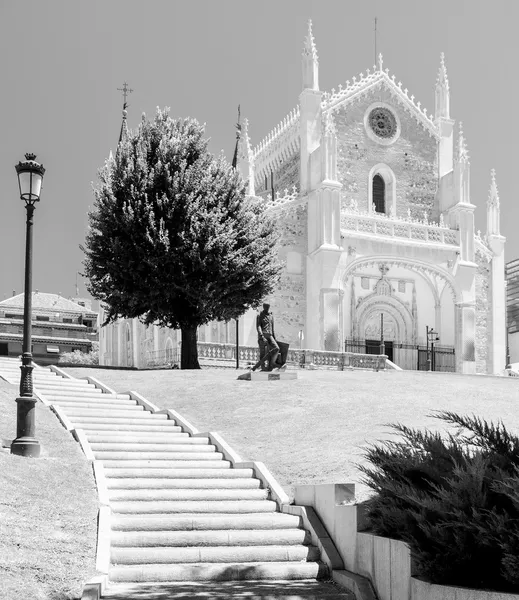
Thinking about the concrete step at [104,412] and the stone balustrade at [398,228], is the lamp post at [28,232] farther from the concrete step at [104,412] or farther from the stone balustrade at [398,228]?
the stone balustrade at [398,228]

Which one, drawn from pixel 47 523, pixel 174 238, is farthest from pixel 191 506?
pixel 174 238

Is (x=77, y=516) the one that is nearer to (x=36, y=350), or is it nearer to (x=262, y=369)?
(x=262, y=369)

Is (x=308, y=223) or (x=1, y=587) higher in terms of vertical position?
(x=308, y=223)

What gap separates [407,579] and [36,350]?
7495 cm

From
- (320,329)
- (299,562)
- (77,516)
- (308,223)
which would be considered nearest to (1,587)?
(77,516)

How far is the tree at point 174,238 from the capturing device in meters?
28.4

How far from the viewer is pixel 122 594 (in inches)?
335

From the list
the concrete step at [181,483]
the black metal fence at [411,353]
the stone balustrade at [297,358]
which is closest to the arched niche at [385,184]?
the black metal fence at [411,353]

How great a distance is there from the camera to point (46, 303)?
89.2 m

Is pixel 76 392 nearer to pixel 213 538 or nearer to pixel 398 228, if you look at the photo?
pixel 213 538

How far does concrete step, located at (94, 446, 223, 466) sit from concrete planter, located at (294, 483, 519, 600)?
2965mm

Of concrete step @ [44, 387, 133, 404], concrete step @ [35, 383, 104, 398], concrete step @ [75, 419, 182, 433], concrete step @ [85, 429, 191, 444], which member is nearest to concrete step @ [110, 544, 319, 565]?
concrete step @ [85, 429, 191, 444]

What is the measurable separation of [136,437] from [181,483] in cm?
295

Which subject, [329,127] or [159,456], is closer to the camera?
[159,456]
